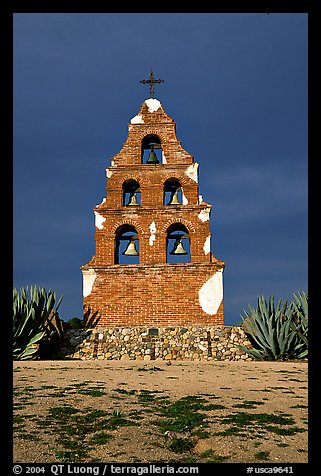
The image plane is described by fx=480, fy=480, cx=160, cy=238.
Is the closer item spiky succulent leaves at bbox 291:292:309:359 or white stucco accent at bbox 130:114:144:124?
spiky succulent leaves at bbox 291:292:309:359

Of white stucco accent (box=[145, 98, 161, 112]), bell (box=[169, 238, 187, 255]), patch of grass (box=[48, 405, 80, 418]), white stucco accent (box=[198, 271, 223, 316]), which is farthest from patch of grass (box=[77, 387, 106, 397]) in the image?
white stucco accent (box=[145, 98, 161, 112])

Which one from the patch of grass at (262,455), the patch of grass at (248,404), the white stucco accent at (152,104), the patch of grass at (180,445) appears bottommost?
the patch of grass at (248,404)

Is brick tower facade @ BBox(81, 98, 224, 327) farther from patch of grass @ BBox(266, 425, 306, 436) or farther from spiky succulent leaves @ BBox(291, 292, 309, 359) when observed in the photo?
patch of grass @ BBox(266, 425, 306, 436)

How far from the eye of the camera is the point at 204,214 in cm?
1697

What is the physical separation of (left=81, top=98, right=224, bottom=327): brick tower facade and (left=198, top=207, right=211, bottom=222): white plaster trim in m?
0.04

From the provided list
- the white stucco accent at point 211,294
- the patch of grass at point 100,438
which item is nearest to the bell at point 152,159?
the white stucco accent at point 211,294

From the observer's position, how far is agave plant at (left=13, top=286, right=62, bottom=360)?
13.4 meters

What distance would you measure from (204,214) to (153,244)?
209 centimetres

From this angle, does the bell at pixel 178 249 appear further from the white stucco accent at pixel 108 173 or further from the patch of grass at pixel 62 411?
the patch of grass at pixel 62 411

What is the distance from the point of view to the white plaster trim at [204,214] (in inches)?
667

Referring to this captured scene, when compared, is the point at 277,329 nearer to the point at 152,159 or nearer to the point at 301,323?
the point at 301,323

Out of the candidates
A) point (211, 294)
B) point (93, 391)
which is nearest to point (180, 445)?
point (93, 391)

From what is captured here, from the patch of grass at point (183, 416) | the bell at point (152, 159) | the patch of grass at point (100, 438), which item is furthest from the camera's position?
the bell at point (152, 159)
